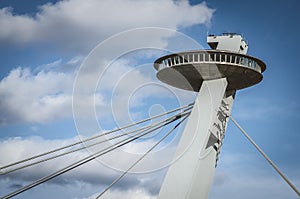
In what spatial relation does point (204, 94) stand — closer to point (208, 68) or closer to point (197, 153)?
point (208, 68)

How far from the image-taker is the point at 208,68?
26281 mm

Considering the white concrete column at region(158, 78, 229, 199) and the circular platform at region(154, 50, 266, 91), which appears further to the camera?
the circular platform at region(154, 50, 266, 91)

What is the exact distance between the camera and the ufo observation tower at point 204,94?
76.8ft

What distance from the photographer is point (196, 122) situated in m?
25.0

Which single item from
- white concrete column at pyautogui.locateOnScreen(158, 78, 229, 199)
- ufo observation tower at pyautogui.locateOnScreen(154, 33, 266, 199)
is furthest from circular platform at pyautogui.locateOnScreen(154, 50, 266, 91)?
white concrete column at pyautogui.locateOnScreen(158, 78, 229, 199)

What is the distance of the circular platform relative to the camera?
26.0 meters

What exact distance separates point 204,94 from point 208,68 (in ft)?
5.18

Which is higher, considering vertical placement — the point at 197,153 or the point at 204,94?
the point at 204,94

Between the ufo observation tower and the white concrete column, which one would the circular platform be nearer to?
the ufo observation tower

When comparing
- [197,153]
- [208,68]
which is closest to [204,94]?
[208,68]

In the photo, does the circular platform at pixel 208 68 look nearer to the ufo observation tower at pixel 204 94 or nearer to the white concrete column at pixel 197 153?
the ufo observation tower at pixel 204 94

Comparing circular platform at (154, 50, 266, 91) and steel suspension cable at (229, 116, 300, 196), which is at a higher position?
circular platform at (154, 50, 266, 91)

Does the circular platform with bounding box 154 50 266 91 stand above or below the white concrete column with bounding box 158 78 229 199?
above

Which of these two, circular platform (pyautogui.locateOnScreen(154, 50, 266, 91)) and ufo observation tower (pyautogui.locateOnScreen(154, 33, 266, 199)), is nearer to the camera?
ufo observation tower (pyautogui.locateOnScreen(154, 33, 266, 199))
